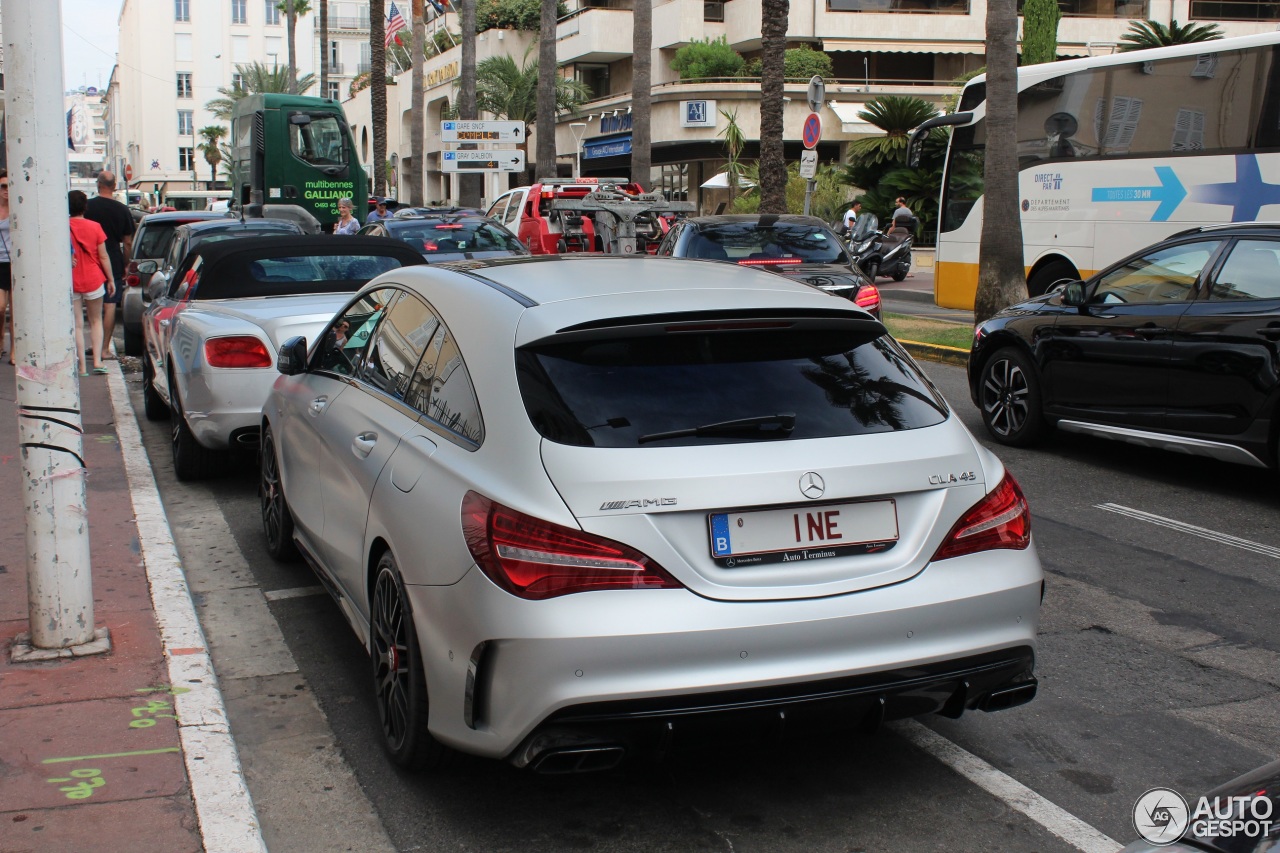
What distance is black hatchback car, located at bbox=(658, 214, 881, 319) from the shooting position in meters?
14.0

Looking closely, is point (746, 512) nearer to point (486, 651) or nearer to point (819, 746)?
point (486, 651)

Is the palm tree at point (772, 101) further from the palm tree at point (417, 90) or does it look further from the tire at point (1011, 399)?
the palm tree at point (417, 90)

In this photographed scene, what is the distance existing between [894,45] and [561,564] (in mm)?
46543

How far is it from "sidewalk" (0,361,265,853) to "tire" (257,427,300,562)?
19.4 inches

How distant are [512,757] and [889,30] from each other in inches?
1839

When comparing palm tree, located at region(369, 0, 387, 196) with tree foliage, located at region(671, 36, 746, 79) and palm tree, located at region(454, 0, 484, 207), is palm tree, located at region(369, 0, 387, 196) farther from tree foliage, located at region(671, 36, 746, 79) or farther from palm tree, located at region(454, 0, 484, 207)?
tree foliage, located at region(671, 36, 746, 79)

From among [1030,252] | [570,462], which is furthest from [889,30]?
[570,462]

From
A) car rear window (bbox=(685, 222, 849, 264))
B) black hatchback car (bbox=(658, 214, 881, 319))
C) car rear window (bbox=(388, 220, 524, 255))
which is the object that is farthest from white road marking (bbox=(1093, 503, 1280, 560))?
car rear window (bbox=(388, 220, 524, 255))

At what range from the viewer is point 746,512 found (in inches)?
141

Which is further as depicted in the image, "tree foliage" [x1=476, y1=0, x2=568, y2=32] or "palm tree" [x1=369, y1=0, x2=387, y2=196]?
"tree foliage" [x1=476, y1=0, x2=568, y2=32]

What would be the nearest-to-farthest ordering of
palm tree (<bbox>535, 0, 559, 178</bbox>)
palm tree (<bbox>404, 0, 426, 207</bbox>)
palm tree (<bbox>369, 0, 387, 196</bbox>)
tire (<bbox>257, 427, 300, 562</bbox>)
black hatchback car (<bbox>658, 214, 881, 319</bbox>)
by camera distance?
tire (<bbox>257, 427, 300, 562</bbox>), black hatchback car (<bbox>658, 214, 881, 319</bbox>), palm tree (<bbox>535, 0, 559, 178</bbox>), palm tree (<bbox>369, 0, 387, 196</bbox>), palm tree (<bbox>404, 0, 426, 207</bbox>)

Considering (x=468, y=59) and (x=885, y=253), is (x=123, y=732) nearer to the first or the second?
(x=885, y=253)

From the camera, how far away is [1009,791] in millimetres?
4066

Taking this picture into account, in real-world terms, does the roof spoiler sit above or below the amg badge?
above
